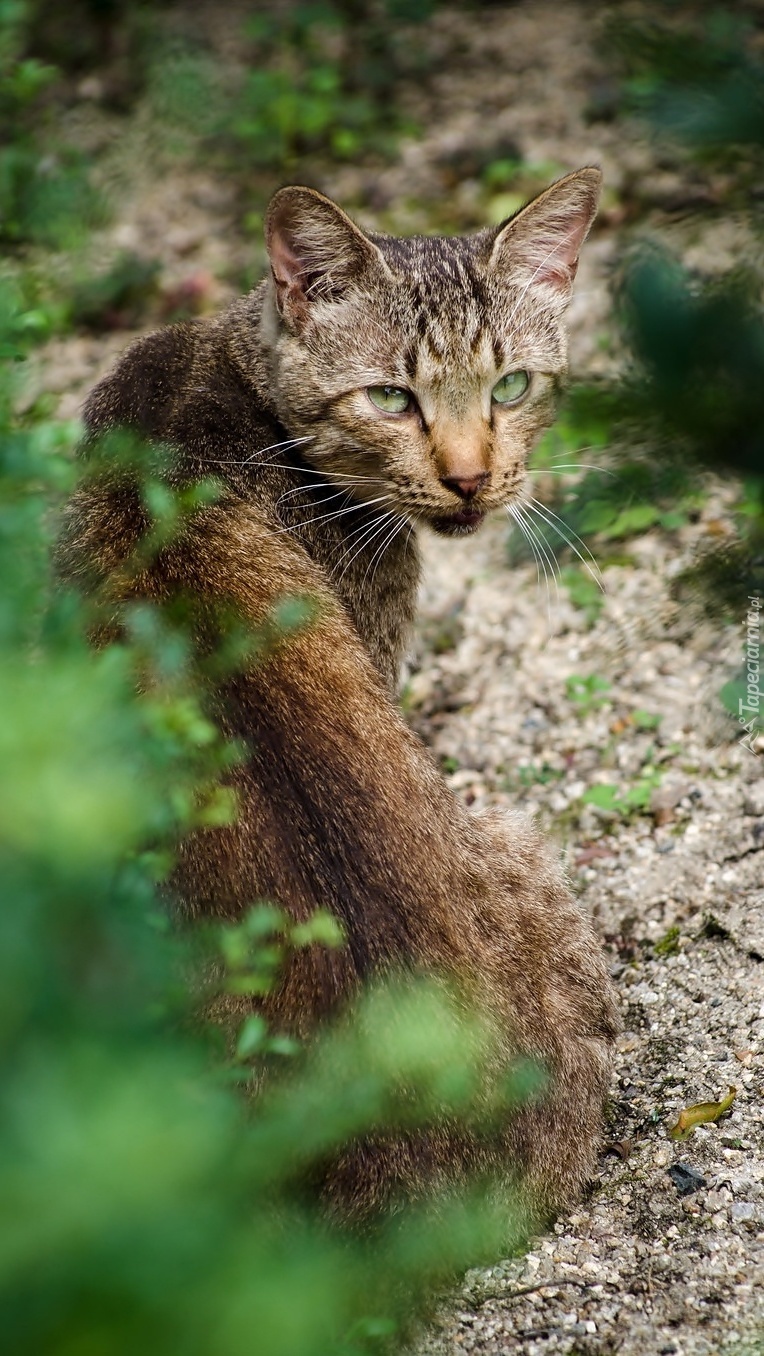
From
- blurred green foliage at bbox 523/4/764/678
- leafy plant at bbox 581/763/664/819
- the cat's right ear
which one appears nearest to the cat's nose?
the cat's right ear

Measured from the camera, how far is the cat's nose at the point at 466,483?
3.23 meters

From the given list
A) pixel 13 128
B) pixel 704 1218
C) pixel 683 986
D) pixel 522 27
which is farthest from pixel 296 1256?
pixel 522 27

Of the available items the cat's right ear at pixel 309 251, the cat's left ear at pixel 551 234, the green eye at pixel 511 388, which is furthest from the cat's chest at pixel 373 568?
the cat's left ear at pixel 551 234

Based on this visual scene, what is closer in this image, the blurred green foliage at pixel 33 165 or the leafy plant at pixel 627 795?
the blurred green foliage at pixel 33 165

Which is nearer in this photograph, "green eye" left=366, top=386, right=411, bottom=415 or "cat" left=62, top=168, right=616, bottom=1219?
"cat" left=62, top=168, right=616, bottom=1219

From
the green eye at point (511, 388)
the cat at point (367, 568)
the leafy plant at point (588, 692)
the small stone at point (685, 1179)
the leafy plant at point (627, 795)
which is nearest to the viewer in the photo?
the cat at point (367, 568)

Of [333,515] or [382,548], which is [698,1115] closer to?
[382,548]

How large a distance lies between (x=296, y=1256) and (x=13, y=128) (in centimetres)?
626

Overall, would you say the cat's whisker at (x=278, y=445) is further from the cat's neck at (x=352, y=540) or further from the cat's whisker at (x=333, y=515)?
the cat's whisker at (x=333, y=515)

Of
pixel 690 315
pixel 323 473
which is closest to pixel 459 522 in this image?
pixel 323 473

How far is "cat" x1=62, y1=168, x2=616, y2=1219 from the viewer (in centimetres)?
238

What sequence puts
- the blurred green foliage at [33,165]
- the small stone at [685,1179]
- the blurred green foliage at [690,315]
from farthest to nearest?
the blurred green foliage at [33,165]
the small stone at [685,1179]
the blurred green foliage at [690,315]

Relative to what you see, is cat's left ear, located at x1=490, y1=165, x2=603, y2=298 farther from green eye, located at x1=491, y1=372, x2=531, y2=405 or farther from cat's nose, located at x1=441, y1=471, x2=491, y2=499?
cat's nose, located at x1=441, y1=471, x2=491, y2=499

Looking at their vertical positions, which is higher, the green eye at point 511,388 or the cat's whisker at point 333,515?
the green eye at point 511,388
